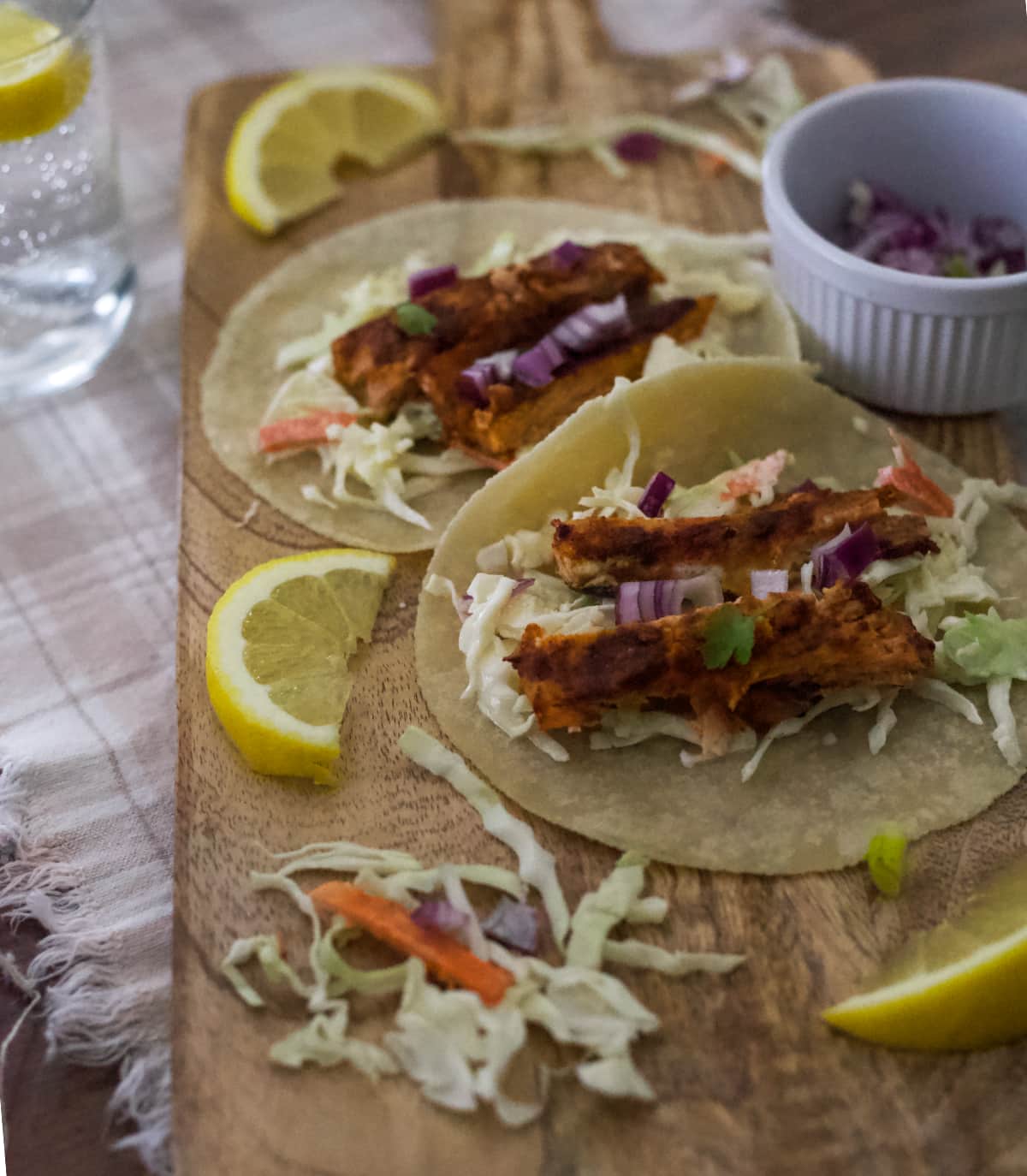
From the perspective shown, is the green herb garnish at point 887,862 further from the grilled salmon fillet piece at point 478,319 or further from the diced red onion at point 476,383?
the grilled salmon fillet piece at point 478,319

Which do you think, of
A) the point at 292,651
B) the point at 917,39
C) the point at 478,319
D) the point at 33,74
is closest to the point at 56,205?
the point at 33,74

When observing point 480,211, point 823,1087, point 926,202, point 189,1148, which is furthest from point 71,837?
point 926,202

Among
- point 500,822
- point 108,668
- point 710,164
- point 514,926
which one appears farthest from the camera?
point 710,164

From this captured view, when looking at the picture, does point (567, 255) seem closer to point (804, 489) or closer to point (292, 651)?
point (804, 489)

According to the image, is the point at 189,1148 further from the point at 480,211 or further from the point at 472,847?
the point at 480,211

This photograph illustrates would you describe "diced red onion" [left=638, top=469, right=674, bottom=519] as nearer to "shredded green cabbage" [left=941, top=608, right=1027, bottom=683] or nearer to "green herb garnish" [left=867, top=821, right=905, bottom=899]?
"shredded green cabbage" [left=941, top=608, right=1027, bottom=683]

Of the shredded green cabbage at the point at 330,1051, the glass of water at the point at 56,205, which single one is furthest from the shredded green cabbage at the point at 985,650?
the glass of water at the point at 56,205
